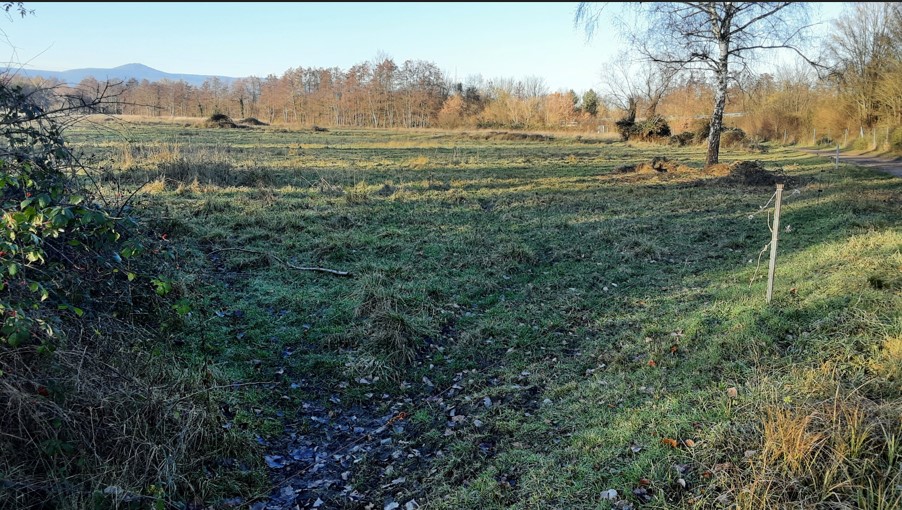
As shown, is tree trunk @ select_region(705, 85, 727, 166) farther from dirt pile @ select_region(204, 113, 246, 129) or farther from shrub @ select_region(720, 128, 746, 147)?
dirt pile @ select_region(204, 113, 246, 129)

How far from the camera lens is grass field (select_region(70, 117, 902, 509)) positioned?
315 cm

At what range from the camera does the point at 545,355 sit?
5457 mm

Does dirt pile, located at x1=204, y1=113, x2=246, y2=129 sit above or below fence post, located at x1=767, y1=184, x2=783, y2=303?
above

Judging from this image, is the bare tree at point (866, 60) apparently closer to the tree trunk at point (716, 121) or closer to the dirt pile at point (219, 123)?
the tree trunk at point (716, 121)

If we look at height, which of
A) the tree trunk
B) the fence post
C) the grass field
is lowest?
the grass field

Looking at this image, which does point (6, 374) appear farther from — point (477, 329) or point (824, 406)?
point (824, 406)

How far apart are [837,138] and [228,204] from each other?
39.5 meters

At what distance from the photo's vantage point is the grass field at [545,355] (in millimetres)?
3152

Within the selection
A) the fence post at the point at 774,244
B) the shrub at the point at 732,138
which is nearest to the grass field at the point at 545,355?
the fence post at the point at 774,244

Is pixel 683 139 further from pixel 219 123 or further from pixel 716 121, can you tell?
pixel 219 123

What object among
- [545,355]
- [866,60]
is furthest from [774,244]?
[866,60]

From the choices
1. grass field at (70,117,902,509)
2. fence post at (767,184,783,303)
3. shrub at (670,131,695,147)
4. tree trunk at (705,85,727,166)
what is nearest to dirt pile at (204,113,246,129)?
grass field at (70,117,902,509)

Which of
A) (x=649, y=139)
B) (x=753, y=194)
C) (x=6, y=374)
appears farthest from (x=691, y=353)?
(x=649, y=139)

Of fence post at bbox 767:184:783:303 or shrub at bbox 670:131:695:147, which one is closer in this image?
fence post at bbox 767:184:783:303
